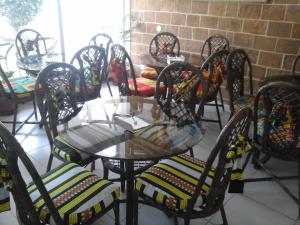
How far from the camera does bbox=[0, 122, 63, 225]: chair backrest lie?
98cm

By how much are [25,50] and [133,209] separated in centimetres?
260

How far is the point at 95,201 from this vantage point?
1301 millimetres

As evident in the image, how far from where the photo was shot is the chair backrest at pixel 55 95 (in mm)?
1771

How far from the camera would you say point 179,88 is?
6.98ft

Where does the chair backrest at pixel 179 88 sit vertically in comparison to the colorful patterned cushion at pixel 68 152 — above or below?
above

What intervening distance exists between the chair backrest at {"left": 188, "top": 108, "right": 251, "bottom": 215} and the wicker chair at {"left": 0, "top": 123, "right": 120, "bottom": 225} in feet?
1.49

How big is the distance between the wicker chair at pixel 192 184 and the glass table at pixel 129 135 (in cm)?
16

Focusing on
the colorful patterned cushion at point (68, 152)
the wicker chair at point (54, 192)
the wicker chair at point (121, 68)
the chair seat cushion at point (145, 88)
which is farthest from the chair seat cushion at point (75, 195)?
the chair seat cushion at point (145, 88)

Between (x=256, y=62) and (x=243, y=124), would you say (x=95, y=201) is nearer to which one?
(x=243, y=124)

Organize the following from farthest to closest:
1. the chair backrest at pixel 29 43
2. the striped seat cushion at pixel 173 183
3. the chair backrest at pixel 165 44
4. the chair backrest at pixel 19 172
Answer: the chair backrest at pixel 165 44
the chair backrest at pixel 29 43
the striped seat cushion at pixel 173 183
the chair backrest at pixel 19 172

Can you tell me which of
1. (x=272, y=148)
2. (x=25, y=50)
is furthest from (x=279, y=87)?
(x=25, y=50)

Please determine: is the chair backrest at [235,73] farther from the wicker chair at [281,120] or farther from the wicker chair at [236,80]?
the wicker chair at [281,120]

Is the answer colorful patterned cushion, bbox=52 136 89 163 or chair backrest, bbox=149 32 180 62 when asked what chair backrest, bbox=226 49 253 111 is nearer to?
chair backrest, bbox=149 32 180 62

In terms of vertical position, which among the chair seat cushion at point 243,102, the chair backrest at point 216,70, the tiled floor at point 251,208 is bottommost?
the tiled floor at point 251,208
